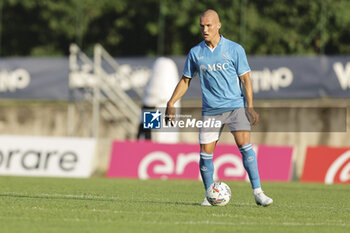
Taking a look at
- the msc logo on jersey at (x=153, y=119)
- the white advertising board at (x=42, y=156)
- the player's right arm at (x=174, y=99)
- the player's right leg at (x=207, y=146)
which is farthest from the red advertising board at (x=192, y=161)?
the player's right arm at (x=174, y=99)

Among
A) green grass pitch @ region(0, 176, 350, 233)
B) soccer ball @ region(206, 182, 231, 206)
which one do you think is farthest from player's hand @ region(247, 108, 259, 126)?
green grass pitch @ region(0, 176, 350, 233)

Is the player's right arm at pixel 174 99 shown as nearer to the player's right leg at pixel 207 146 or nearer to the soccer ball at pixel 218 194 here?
the player's right leg at pixel 207 146

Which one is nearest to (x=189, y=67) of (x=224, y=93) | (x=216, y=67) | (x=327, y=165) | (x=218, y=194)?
(x=216, y=67)

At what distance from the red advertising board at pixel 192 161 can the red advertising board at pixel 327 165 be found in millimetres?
476

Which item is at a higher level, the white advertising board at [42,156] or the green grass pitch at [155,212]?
the green grass pitch at [155,212]

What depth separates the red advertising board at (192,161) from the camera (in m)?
20.3

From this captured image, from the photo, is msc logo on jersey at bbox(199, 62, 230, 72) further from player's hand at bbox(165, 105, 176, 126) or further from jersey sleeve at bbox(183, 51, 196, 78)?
player's hand at bbox(165, 105, 176, 126)

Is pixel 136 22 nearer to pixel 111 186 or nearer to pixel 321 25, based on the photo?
pixel 321 25

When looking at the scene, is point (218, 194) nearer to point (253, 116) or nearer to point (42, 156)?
point (253, 116)

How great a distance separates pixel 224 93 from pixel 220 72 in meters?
0.28

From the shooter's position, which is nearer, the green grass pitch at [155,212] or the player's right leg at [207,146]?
the green grass pitch at [155,212]

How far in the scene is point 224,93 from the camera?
1108 cm

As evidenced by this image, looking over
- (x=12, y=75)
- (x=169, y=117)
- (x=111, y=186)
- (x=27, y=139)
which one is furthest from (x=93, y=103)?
(x=169, y=117)

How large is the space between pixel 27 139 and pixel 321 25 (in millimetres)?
10022
